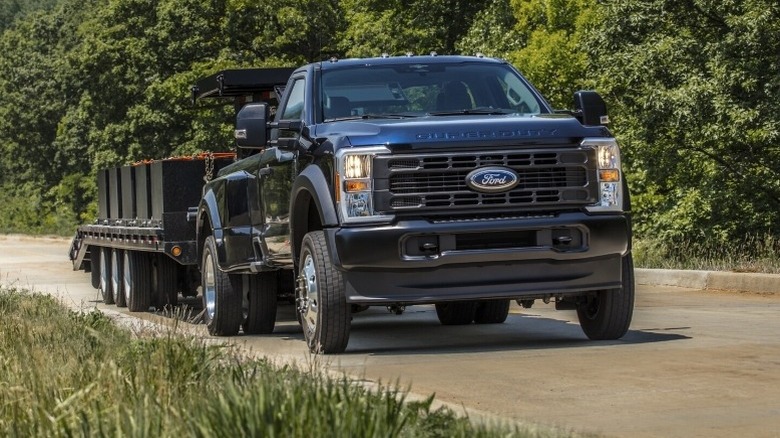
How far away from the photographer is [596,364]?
10.3 m

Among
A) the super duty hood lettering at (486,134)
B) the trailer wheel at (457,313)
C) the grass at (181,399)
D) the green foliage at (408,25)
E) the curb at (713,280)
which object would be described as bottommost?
the curb at (713,280)

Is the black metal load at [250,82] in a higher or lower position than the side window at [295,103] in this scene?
higher

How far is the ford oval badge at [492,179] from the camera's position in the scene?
36.3 ft

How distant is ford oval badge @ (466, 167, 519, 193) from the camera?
11.1 m

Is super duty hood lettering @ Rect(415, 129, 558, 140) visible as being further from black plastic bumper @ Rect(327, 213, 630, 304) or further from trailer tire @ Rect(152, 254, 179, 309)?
trailer tire @ Rect(152, 254, 179, 309)

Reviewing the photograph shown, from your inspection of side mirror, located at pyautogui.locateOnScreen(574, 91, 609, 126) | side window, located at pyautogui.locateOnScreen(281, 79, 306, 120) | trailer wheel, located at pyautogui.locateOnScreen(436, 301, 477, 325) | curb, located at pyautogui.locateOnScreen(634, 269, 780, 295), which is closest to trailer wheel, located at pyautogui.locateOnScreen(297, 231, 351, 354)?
side window, located at pyautogui.locateOnScreen(281, 79, 306, 120)

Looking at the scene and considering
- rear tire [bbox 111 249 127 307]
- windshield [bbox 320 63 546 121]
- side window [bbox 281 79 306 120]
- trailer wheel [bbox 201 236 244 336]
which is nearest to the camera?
windshield [bbox 320 63 546 121]

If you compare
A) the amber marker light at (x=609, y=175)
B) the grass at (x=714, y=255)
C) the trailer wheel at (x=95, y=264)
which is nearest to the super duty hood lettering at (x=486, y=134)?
the amber marker light at (x=609, y=175)

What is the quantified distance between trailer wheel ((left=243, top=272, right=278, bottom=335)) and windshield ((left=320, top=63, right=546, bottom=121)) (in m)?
2.11

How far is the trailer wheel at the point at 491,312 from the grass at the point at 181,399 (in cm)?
480

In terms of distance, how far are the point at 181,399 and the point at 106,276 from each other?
45.2 feet

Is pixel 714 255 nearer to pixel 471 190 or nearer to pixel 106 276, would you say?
pixel 106 276

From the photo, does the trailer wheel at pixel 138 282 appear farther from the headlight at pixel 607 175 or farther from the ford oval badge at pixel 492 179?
the headlight at pixel 607 175

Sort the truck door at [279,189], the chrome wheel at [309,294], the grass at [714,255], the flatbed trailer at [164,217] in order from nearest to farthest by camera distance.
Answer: the chrome wheel at [309,294] → the truck door at [279,189] → the flatbed trailer at [164,217] → the grass at [714,255]
